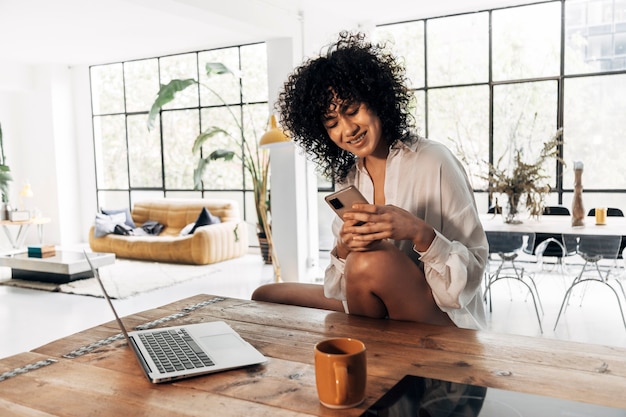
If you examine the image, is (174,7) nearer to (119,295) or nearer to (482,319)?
(119,295)

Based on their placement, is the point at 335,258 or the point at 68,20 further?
the point at 68,20

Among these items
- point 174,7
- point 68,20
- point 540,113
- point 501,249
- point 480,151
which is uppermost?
point 68,20

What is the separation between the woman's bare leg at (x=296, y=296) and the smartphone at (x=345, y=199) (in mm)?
412

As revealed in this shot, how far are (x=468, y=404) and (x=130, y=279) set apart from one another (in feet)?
18.4

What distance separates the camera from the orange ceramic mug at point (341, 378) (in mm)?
940

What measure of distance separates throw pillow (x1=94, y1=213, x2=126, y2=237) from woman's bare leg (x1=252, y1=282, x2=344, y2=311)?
636 centimetres

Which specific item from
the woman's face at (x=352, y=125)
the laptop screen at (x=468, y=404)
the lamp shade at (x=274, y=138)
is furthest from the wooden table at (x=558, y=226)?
the laptop screen at (x=468, y=404)

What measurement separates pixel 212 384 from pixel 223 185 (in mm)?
7429

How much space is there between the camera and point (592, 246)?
3908mm

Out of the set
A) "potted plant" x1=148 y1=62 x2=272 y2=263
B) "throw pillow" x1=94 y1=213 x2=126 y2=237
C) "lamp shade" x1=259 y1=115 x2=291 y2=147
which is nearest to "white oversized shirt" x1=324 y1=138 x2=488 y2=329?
"lamp shade" x1=259 y1=115 x2=291 y2=147

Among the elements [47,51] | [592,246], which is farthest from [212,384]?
[47,51]

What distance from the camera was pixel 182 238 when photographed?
691 centimetres


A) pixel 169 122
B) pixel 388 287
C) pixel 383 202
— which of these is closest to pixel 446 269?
pixel 388 287

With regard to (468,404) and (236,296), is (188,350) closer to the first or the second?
(468,404)
